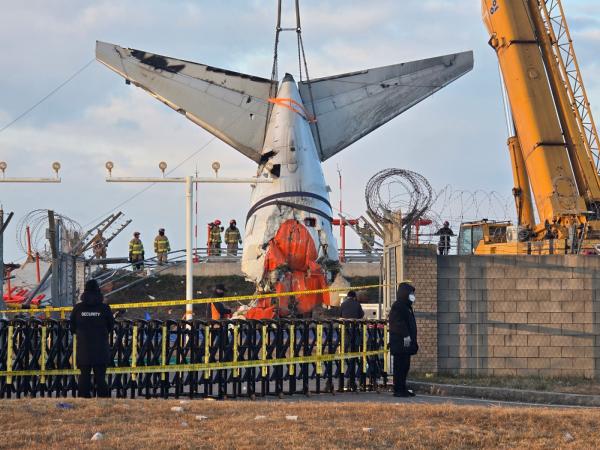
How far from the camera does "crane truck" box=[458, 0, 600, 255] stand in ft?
103

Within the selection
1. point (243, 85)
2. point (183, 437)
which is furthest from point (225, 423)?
point (243, 85)

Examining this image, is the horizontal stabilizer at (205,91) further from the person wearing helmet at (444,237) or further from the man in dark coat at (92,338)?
the man in dark coat at (92,338)

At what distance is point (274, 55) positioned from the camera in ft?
139

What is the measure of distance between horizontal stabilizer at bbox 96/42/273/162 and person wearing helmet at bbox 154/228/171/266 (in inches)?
311

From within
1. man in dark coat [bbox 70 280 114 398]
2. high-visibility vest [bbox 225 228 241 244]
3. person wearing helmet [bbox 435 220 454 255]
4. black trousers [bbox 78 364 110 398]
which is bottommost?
black trousers [bbox 78 364 110 398]

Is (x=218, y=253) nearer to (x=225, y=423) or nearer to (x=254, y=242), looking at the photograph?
(x=254, y=242)

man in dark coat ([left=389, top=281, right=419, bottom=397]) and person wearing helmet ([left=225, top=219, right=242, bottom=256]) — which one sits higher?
person wearing helmet ([left=225, top=219, right=242, bottom=256])

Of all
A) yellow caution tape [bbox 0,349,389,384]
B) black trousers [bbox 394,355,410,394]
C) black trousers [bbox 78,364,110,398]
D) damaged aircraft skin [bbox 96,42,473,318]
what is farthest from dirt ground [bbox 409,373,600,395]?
damaged aircraft skin [bbox 96,42,473,318]

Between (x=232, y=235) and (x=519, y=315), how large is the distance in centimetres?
2873

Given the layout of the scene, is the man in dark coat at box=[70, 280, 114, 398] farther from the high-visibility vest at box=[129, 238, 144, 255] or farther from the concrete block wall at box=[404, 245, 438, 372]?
the high-visibility vest at box=[129, 238, 144, 255]

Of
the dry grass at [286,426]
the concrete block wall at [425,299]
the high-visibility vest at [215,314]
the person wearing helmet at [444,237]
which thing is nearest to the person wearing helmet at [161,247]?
the person wearing helmet at [444,237]

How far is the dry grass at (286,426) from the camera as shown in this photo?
1207cm

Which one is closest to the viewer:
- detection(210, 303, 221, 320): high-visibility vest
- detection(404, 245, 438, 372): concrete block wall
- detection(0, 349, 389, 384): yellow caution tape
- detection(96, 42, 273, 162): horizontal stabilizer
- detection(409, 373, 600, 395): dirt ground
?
detection(0, 349, 389, 384): yellow caution tape

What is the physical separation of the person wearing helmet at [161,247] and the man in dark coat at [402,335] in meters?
30.0
